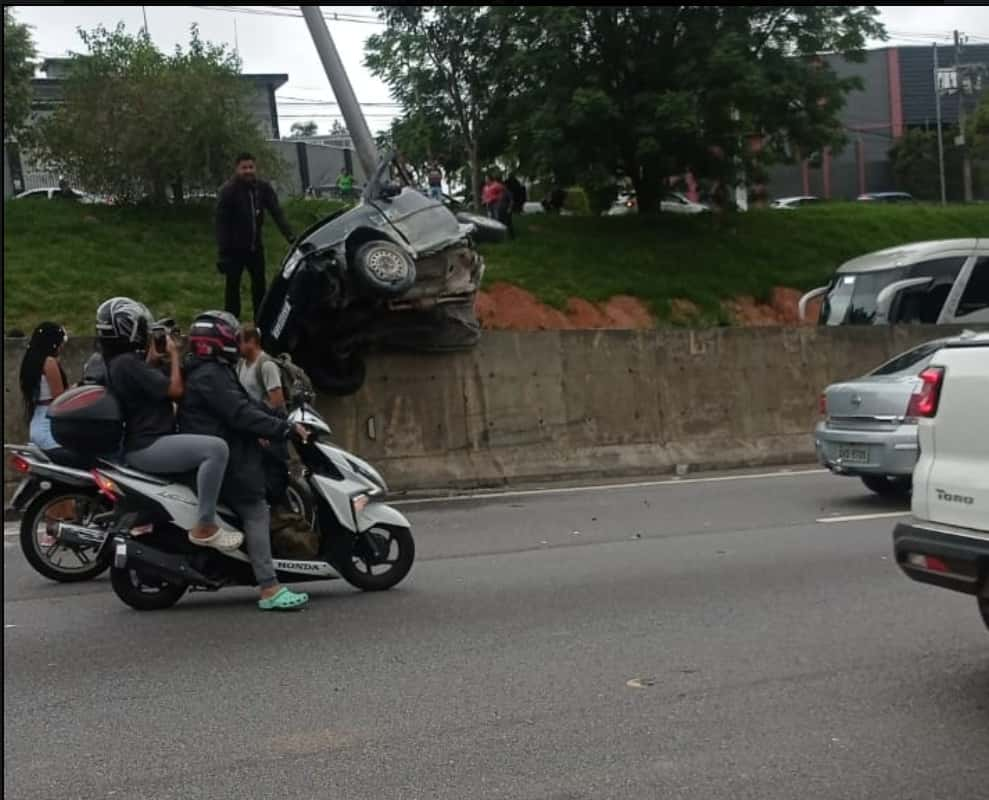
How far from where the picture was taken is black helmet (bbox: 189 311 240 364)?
6.95 m

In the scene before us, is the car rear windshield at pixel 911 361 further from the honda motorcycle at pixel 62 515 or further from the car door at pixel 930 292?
the car door at pixel 930 292

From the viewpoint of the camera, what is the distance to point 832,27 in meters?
24.0

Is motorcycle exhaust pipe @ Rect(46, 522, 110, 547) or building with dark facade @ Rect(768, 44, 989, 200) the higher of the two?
building with dark facade @ Rect(768, 44, 989, 200)

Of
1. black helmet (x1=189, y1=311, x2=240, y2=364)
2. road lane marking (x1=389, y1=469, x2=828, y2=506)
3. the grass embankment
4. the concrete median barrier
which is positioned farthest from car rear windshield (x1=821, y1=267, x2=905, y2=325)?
black helmet (x1=189, y1=311, x2=240, y2=364)

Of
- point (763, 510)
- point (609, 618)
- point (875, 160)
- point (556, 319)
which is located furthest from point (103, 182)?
point (875, 160)

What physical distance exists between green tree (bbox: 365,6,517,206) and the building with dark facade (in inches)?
1497

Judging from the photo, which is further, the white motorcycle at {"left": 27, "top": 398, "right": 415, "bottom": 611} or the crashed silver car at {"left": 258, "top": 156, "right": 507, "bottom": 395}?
the crashed silver car at {"left": 258, "top": 156, "right": 507, "bottom": 395}

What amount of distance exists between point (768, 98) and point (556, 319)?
610 cm

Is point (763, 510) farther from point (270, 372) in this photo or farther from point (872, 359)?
point (872, 359)

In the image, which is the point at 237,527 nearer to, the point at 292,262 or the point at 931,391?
the point at 931,391

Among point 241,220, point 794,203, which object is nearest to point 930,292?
point 241,220

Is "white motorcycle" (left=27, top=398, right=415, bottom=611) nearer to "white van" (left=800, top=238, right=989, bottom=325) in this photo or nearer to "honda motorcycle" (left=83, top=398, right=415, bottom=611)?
"honda motorcycle" (left=83, top=398, right=415, bottom=611)

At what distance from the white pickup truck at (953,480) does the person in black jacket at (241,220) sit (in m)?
8.91

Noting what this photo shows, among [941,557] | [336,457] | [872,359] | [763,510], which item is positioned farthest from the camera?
[872,359]
